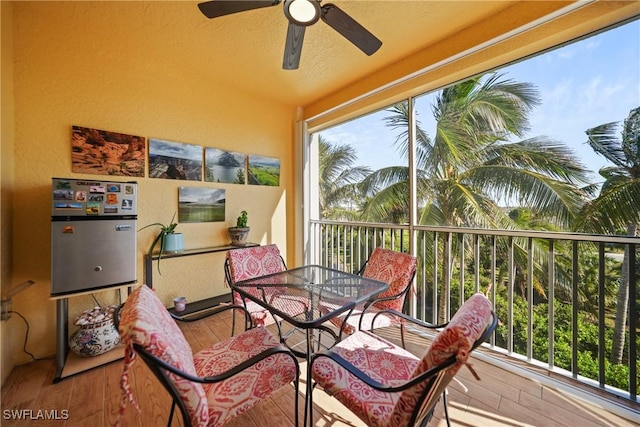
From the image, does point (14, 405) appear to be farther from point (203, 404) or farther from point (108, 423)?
point (203, 404)

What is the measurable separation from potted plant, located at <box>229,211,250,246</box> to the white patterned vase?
137 cm

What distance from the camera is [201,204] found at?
2.97 meters

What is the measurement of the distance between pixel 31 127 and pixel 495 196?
15.1ft

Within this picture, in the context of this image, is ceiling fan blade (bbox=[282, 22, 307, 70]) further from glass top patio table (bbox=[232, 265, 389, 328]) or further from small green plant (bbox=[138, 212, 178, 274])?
small green plant (bbox=[138, 212, 178, 274])

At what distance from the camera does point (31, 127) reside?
202 centimetres

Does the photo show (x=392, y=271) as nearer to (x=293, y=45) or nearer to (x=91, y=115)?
(x=293, y=45)

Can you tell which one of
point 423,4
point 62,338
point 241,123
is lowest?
point 62,338

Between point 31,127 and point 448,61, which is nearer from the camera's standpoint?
point 31,127

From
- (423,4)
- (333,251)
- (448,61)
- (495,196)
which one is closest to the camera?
(423,4)

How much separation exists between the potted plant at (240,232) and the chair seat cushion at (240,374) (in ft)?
5.53

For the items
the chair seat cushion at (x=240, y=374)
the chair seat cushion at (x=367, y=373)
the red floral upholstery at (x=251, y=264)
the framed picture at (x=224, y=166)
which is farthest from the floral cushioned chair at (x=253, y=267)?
the framed picture at (x=224, y=166)

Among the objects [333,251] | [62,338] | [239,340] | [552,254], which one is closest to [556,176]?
[552,254]

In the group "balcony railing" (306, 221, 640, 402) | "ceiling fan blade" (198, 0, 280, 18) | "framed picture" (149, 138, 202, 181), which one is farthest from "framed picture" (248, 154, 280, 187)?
"ceiling fan blade" (198, 0, 280, 18)

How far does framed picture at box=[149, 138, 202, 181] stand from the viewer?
2.64 meters
